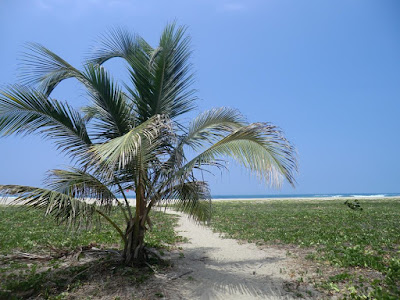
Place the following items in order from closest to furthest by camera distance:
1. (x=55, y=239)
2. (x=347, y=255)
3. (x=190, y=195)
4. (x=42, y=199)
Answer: (x=42, y=199)
(x=190, y=195)
(x=347, y=255)
(x=55, y=239)

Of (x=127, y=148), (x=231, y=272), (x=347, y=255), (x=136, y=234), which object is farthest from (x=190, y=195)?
(x=347, y=255)

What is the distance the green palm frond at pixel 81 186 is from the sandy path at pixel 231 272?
86.3 inches

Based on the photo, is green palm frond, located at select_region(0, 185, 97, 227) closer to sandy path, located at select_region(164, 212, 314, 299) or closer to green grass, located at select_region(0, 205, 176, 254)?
sandy path, located at select_region(164, 212, 314, 299)

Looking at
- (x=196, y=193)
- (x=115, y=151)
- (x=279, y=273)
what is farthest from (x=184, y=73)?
(x=279, y=273)

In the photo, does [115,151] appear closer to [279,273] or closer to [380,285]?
[279,273]

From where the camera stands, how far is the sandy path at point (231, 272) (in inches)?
199

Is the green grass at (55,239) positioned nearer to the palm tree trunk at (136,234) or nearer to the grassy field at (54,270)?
the grassy field at (54,270)

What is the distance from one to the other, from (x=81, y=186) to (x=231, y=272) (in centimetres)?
366

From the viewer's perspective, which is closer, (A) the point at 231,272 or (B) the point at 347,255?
(A) the point at 231,272

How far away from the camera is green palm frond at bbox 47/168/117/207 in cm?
511

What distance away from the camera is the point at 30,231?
11.1 meters

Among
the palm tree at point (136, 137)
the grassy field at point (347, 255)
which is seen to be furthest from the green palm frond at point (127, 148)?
the grassy field at point (347, 255)

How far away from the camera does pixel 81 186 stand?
212 inches

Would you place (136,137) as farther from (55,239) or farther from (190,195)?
(55,239)
